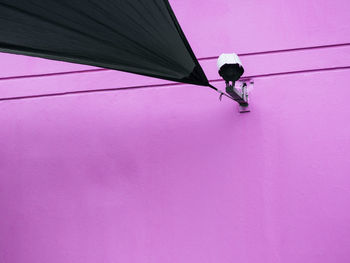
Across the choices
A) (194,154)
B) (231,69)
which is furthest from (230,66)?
(194,154)

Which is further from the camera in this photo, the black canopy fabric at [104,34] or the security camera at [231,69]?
the security camera at [231,69]

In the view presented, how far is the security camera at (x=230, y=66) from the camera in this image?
1.86 m

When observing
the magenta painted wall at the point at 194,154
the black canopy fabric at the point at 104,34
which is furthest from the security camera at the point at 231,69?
the magenta painted wall at the point at 194,154

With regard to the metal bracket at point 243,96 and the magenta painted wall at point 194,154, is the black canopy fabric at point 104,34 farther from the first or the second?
the magenta painted wall at point 194,154

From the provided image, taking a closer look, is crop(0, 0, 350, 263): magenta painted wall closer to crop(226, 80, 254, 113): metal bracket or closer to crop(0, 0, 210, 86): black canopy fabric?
crop(226, 80, 254, 113): metal bracket

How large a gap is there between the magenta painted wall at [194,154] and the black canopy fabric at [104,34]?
1.86 ft

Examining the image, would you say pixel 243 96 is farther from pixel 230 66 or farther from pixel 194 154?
pixel 194 154

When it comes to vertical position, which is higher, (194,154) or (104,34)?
(104,34)

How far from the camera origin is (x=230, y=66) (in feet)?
6.22

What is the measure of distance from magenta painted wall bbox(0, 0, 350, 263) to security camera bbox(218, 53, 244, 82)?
0.38 metres

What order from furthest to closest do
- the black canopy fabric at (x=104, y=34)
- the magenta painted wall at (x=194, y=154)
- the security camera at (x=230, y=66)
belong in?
the magenta painted wall at (x=194, y=154) < the security camera at (x=230, y=66) < the black canopy fabric at (x=104, y=34)

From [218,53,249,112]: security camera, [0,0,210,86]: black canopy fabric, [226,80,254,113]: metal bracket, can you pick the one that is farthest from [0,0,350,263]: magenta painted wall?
[0,0,210,86]: black canopy fabric

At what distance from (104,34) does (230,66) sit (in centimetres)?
71

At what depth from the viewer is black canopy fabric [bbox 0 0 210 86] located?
1426mm
